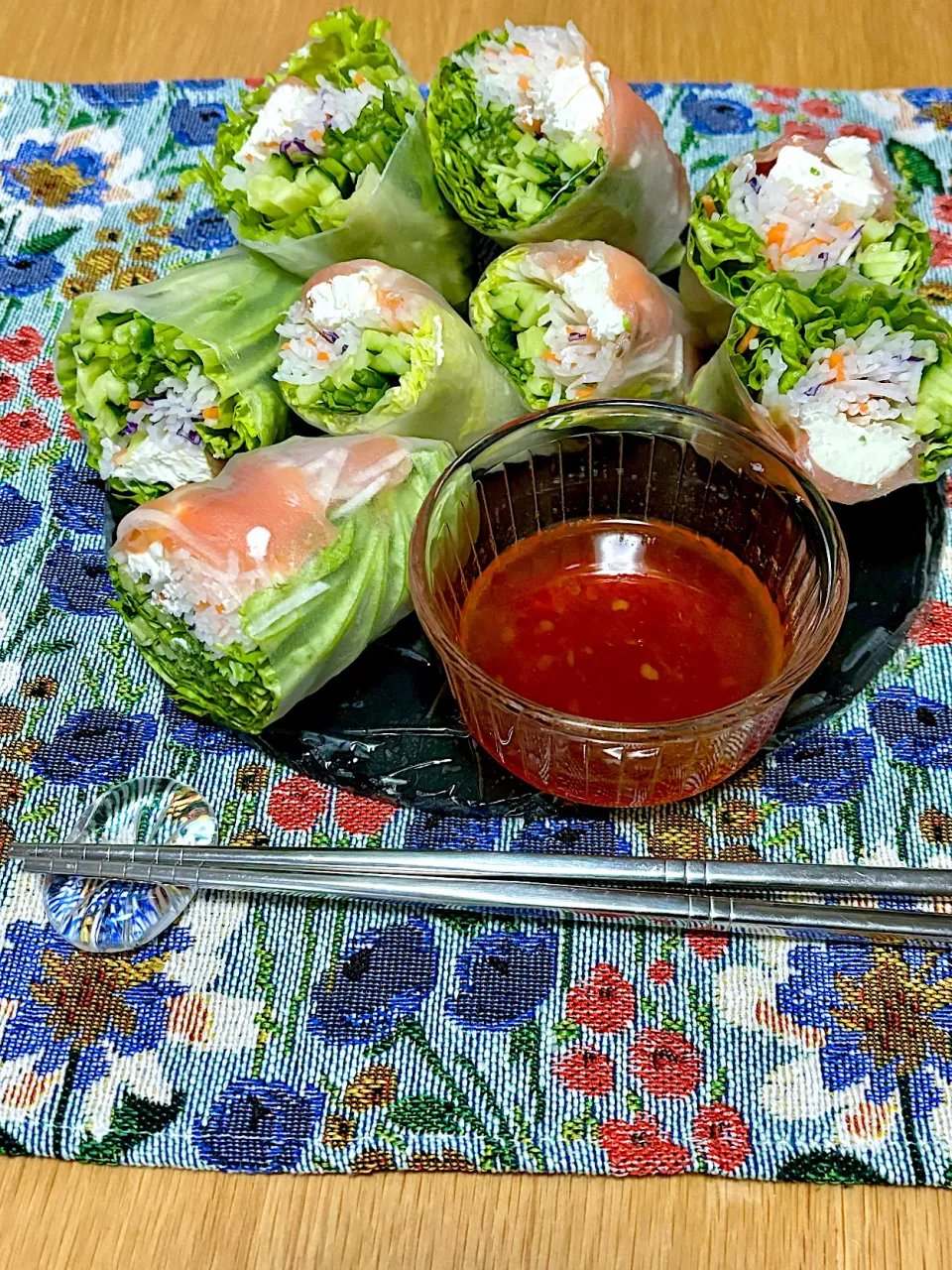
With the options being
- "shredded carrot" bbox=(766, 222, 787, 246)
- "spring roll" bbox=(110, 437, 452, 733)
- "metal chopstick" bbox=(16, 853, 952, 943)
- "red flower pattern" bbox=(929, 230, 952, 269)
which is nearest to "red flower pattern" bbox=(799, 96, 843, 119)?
"red flower pattern" bbox=(929, 230, 952, 269)

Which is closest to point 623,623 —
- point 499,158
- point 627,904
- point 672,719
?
point 672,719

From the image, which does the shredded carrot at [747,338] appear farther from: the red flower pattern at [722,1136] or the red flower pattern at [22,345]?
the red flower pattern at [22,345]

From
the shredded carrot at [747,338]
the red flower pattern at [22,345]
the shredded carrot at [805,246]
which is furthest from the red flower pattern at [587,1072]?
the red flower pattern at [22,345]

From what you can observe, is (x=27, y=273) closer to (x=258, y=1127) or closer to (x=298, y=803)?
(x=298, y=803)

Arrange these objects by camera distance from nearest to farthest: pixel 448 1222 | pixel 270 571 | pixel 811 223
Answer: pixel 448 1222, pixel 270 571, pixel 811 223

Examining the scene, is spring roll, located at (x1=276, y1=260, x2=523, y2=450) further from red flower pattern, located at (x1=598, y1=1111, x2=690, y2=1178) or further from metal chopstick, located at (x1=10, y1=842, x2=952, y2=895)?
red flower pattern, located at (x1=598, y1=1111, x2=690, y2=1178)

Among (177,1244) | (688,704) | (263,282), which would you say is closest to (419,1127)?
(177,1244)
